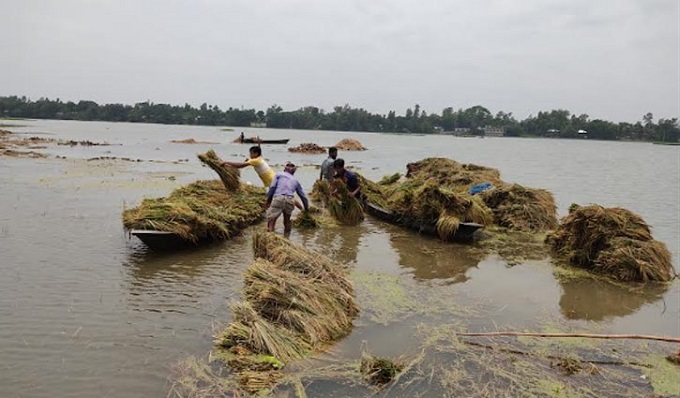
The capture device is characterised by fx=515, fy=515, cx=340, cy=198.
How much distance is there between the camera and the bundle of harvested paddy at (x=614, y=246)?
8.92 metres

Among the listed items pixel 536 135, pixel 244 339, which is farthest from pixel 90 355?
pixel 536 135

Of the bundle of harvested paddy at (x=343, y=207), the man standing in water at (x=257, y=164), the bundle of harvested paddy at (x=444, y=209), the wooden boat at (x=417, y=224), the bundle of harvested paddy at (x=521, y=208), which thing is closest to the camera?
the wooden boat at (x=417, y=224)

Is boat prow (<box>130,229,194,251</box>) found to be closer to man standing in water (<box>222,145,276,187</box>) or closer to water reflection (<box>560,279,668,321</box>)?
man standing in water (<box>222,145,276,187</box>)

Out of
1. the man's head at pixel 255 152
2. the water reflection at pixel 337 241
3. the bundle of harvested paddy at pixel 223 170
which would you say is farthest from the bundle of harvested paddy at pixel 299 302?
the bundle of harvested paddy at pixel 223 170

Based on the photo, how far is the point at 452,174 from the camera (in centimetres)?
1861

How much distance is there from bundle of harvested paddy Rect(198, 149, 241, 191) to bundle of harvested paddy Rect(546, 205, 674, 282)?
753cm

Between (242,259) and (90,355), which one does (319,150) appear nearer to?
(242,259)

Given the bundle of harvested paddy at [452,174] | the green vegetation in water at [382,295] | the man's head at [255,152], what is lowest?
the green vegetation in water at [382,295]

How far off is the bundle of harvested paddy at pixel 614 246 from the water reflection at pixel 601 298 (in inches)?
14.2

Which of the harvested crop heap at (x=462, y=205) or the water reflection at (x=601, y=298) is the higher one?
the harvested crop heap at (x=462, y=205)

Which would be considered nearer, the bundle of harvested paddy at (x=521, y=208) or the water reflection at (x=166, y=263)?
the water reflection at (x=166, y=263)

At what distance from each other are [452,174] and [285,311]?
537 inches

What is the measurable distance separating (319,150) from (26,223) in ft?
127

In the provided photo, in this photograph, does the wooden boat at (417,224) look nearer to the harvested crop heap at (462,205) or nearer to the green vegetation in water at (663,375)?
the harvested crop heap at (462,205)
